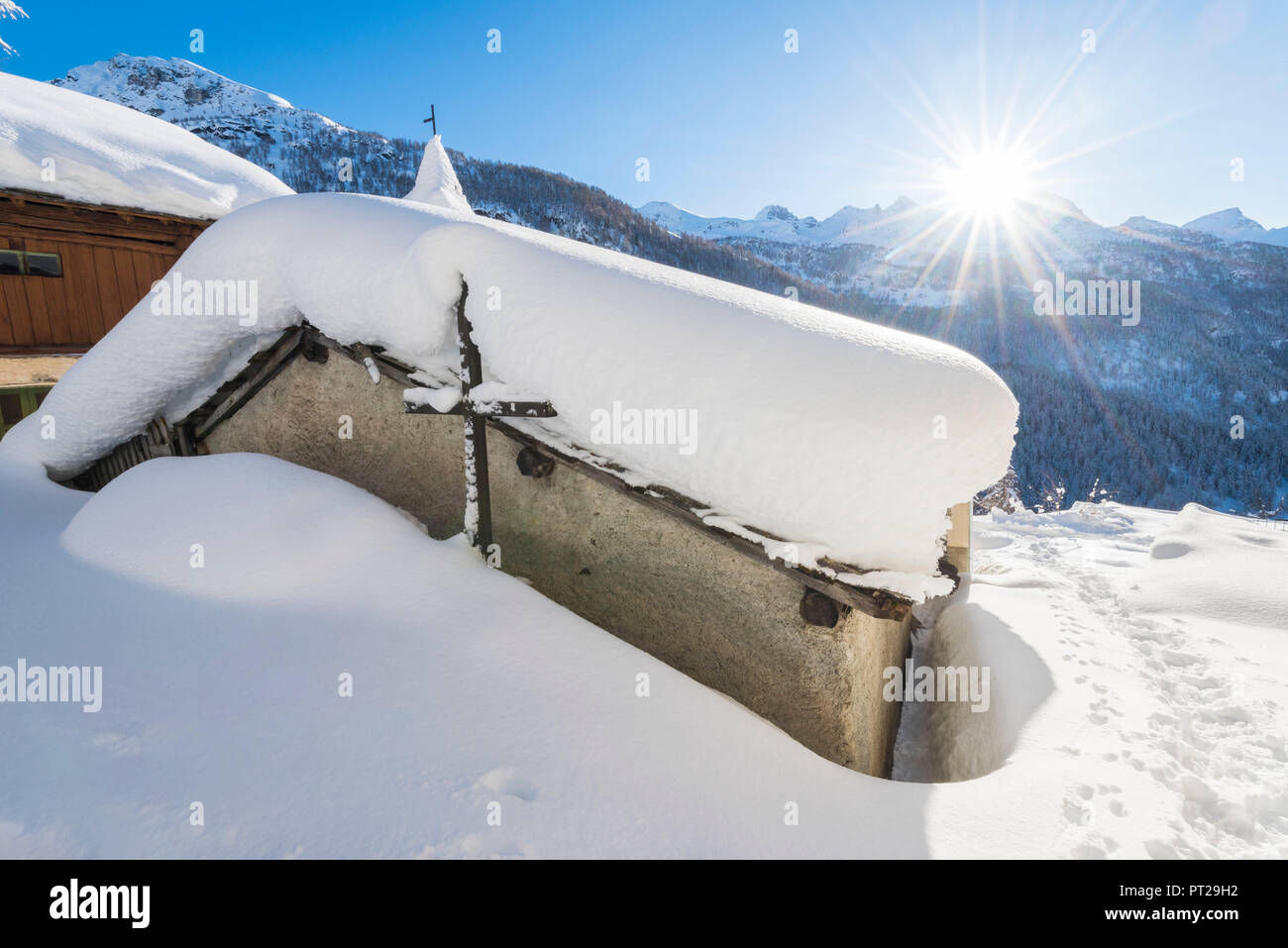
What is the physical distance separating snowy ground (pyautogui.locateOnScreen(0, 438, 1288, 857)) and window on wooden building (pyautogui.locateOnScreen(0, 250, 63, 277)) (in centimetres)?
692

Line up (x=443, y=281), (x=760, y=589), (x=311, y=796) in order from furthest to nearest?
(x=443, y=281) → (x=760, y=589) → (x=311, y=796)

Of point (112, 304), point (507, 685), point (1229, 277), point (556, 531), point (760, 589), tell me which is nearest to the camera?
point (507, 685)

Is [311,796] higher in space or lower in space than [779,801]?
higher

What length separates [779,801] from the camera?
2.63 metres

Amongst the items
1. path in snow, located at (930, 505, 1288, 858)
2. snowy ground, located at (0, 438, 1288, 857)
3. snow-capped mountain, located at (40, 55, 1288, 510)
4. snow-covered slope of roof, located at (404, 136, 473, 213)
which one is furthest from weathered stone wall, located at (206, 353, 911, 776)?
snow-capped mountain, located at (40, 55, 1288, 510)

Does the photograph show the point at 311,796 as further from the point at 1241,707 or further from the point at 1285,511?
the point at 1285,511

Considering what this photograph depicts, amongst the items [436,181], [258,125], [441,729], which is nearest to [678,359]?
[441,729]

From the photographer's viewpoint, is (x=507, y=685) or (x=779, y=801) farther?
(x=507, y=685)

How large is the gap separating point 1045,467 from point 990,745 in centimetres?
6887

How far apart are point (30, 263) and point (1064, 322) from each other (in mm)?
136253

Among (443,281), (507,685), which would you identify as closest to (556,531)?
(507,685)

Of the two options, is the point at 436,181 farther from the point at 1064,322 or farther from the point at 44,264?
the point at 1064,322

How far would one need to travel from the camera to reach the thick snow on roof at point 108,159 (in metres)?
8.88

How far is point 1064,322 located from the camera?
108062mm
